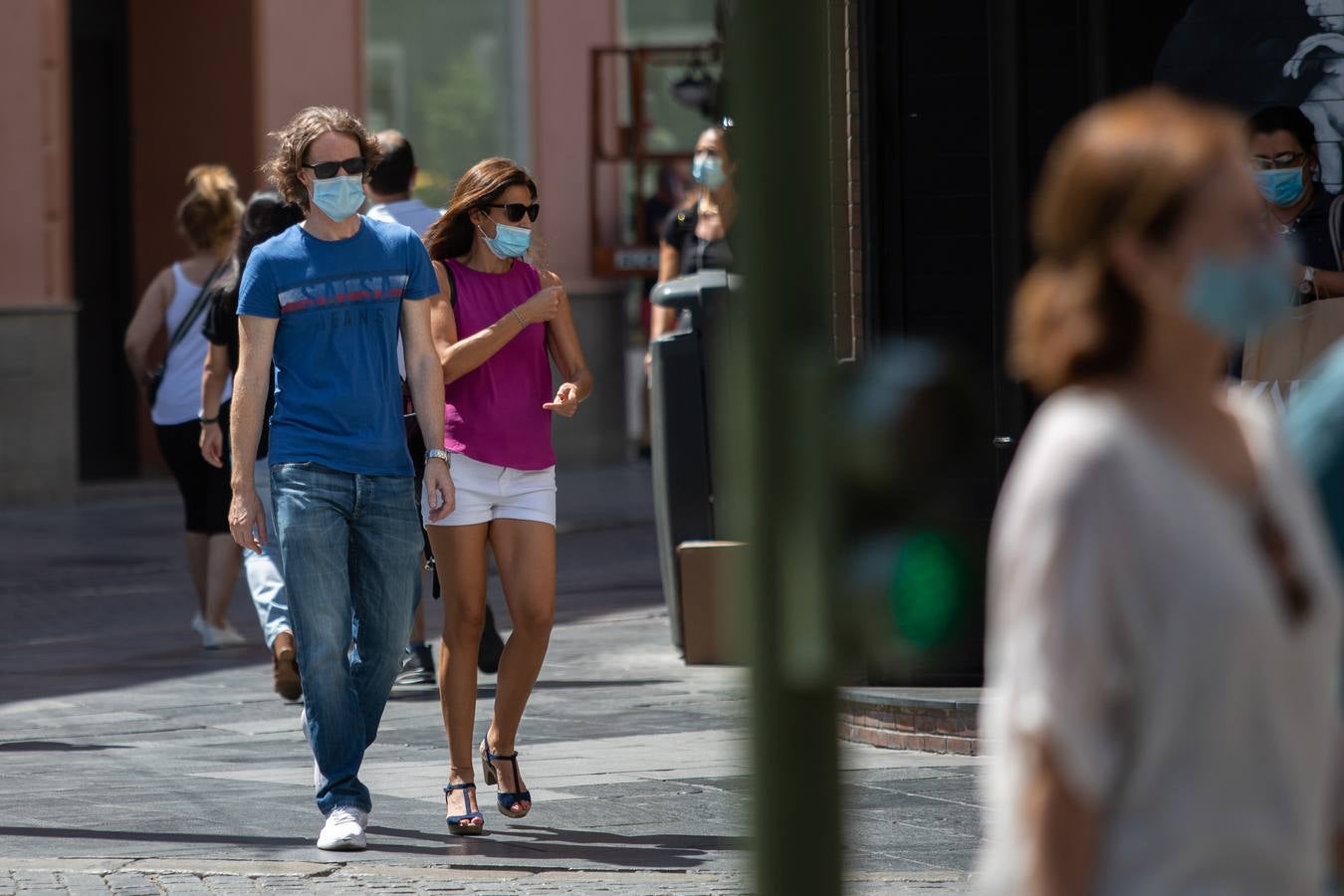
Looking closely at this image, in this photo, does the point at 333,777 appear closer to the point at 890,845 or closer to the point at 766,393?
the point at 890,845

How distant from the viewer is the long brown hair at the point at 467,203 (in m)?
7.09

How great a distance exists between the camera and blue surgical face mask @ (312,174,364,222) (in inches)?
260

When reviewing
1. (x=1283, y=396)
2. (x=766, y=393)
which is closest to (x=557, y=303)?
(x=1283, y=396)

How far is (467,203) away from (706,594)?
2.55 metres

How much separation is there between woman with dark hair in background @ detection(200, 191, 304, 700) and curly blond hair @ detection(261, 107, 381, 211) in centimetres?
143

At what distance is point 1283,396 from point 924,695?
174 cm

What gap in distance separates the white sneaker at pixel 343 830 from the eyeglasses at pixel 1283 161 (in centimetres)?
296

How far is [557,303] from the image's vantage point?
23.2ft

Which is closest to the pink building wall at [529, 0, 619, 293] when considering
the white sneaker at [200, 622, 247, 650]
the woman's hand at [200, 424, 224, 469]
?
the white sneaker at [200, 622, 247, 650]

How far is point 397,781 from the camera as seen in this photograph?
25.1 ft

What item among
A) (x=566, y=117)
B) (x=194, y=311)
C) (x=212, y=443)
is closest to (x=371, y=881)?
(x=212, y=443)

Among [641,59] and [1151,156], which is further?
[641,59]

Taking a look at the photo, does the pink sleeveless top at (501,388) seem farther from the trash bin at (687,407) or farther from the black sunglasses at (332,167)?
the trash bin at (687,407)

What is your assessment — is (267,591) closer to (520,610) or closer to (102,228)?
(520,610)
